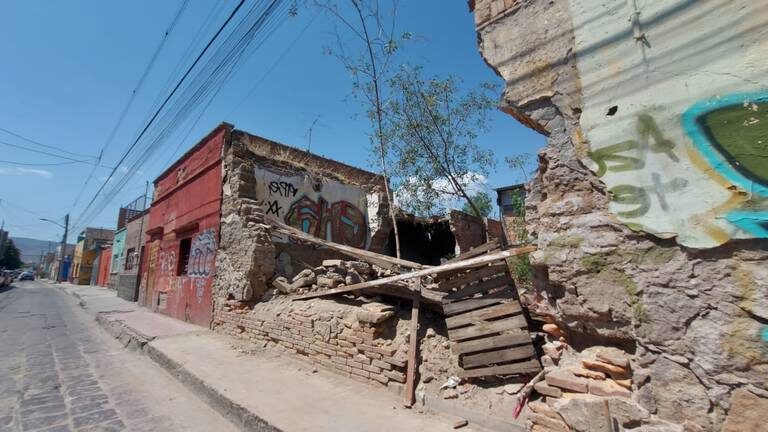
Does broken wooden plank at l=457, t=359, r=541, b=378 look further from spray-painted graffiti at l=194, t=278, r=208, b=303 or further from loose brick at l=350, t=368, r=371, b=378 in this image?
spray-painted graffiti at l=194, t=278, r=208, b=303

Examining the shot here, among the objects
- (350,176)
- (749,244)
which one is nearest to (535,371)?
(749,244)

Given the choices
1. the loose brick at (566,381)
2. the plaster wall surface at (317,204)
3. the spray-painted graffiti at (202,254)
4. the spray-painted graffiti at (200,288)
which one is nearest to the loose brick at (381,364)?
the loose brick at (566,381)

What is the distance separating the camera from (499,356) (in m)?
3.72

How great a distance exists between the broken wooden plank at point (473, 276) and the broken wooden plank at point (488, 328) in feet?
1.77

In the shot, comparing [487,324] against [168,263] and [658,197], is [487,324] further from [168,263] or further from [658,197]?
[168,263]

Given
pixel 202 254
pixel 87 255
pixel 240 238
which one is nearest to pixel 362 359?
pixel 240 238

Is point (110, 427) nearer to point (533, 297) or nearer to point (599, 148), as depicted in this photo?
point (533, 297)

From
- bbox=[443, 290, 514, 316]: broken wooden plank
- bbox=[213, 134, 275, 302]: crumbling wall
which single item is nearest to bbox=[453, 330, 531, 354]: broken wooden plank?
bbox=[443, 290, 514, 316]: broken wooden plank

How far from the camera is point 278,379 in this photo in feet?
16.9

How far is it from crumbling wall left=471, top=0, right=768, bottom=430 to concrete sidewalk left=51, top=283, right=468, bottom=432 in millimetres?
1738

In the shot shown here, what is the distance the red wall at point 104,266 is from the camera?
30822 mm

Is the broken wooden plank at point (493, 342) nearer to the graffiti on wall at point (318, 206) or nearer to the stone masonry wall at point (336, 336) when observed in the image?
the stone masonry wall at point (336, 336)

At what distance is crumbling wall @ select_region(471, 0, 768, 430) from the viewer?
2.30 m

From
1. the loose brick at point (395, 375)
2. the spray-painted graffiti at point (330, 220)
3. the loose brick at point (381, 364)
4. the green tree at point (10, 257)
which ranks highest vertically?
the green tree at point (10, 257)
